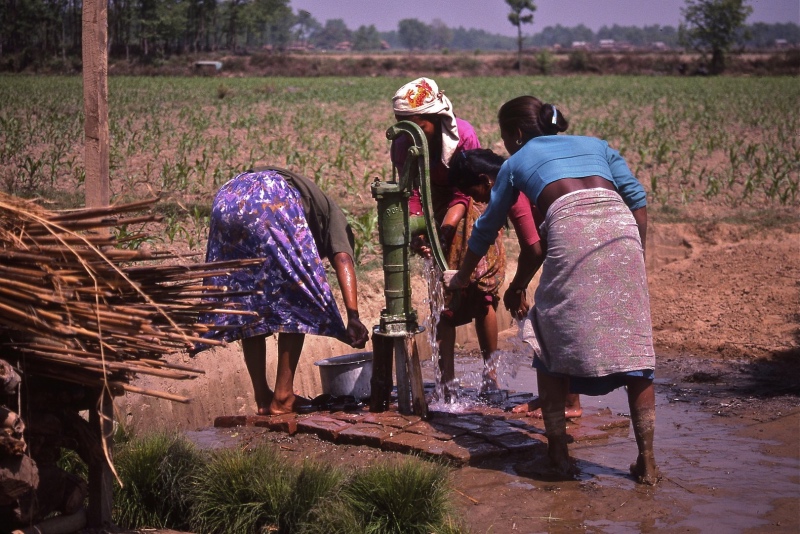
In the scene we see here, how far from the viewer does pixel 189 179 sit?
11.8 metres

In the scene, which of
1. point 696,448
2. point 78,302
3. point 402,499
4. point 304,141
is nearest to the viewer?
point 78,302

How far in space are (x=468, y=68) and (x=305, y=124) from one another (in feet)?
120

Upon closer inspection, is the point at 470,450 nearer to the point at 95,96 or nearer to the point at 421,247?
the point at 421,247

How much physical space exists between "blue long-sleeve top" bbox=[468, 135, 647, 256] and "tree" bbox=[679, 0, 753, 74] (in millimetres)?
53207

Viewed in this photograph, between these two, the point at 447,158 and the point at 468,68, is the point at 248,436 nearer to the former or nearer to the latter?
the point at 447,158

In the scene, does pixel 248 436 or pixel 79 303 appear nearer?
pixel 79 303

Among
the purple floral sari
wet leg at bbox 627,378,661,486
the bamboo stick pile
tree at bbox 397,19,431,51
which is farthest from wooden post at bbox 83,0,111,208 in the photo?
tree at bbox 397,19,431,51

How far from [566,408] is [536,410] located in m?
0.16

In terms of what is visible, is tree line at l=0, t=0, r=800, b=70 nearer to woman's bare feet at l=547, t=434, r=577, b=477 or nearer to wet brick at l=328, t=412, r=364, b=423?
wet brick at l=328, t=412, r=364, b=423

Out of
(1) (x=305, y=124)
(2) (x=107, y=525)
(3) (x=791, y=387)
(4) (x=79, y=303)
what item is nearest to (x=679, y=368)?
(3) (x=791, y=387)

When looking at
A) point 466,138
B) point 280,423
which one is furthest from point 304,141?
point 280,423

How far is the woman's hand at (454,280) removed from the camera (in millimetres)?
4172

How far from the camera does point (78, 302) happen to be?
2.60 m

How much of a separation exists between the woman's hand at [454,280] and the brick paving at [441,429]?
0.72 m
